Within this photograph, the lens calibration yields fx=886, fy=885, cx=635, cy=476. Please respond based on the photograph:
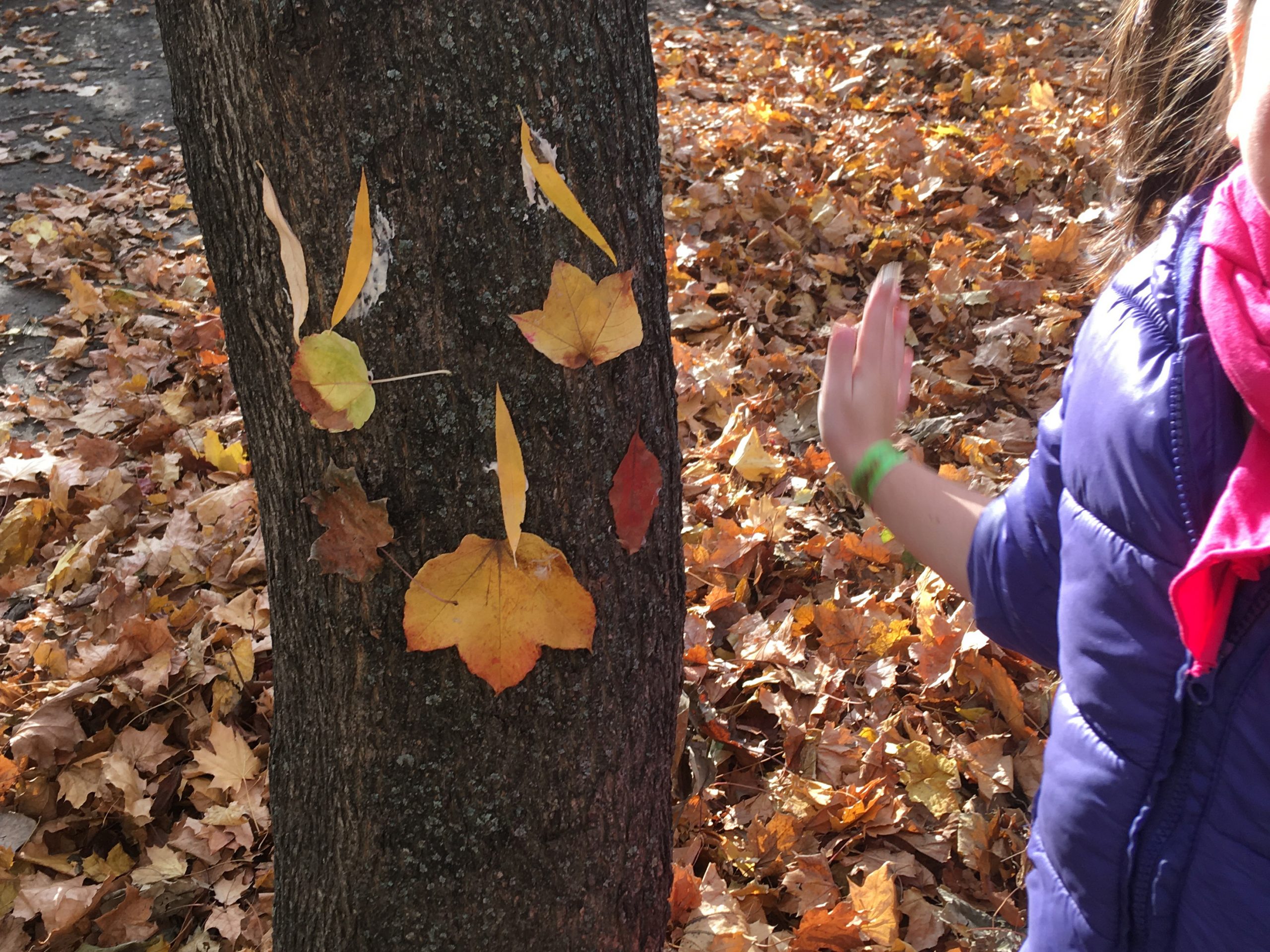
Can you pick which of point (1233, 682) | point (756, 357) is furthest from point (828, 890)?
point (756, 357)

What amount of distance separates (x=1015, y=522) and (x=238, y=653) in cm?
167

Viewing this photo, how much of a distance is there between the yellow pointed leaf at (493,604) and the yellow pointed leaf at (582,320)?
0.21 meters

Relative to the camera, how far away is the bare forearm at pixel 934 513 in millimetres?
1172

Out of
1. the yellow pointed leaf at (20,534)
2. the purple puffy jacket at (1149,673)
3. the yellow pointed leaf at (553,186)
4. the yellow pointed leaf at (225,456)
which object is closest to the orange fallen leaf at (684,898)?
the purple puffy jacket at (1149,673)

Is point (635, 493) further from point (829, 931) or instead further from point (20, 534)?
point (20, 534)

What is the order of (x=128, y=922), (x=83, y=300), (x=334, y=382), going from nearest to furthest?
1. (x=334, y=382)
2. (x=128, y=922)
3. (x=83, y=300)

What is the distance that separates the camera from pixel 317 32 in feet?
2.66

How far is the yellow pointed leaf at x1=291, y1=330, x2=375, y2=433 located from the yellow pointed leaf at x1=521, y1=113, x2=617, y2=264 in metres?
0.25

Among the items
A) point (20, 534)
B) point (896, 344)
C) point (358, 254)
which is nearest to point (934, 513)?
point (896, 344)

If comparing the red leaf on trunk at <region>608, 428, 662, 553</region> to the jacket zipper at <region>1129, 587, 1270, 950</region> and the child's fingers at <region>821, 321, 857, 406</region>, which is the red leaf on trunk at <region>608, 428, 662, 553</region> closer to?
the child's fingers at <region>821, 321, 857, 406</region>

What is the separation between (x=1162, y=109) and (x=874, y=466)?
0.56m

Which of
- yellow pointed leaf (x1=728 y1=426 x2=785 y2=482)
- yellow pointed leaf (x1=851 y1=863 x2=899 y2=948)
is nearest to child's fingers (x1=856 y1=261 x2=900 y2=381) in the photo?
yellow pointed leaf (x1=851 y1=863 x2=899 y2=948)

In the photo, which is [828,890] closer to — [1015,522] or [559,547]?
[1015,522]

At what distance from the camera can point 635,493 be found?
3.34ft
